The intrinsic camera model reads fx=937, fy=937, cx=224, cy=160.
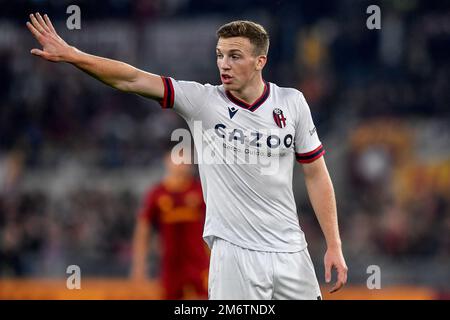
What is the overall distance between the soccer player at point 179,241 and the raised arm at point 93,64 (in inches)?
152

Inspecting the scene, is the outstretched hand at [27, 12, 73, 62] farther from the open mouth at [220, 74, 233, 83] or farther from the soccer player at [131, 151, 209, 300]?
the soccer player at [131, 151, 209, 300]

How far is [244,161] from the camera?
18.9 feet

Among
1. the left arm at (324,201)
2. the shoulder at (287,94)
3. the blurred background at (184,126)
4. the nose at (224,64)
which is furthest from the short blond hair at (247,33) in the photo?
the blurred background at (184,126)

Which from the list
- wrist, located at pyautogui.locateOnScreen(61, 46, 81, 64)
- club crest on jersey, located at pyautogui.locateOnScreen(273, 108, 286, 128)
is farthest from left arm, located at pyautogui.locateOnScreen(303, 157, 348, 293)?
wrist, located at pyautogui.locateOnScreen(61, 46, 81, 64)

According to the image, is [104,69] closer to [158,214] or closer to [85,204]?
[158,214]

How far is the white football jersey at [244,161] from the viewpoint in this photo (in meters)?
5.77

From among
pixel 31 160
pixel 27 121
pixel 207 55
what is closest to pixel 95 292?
pixel 31 160

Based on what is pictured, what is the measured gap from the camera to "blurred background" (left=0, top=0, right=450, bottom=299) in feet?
46.8

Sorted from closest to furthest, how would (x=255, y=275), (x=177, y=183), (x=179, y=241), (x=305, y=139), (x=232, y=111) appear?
(x=255, y=275) → (x=232, y=111) → (x=305, y=139) → (x=179, y=241) → (x=177, y=183)

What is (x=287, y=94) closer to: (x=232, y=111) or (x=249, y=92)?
(x=249, y=92)

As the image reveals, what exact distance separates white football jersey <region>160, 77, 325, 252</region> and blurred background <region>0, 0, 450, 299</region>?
6.73 m

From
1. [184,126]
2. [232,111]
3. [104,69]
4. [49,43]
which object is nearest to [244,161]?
[232,111]

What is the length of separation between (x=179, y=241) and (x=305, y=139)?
3729 millimetres

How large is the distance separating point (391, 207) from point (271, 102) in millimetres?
9152
